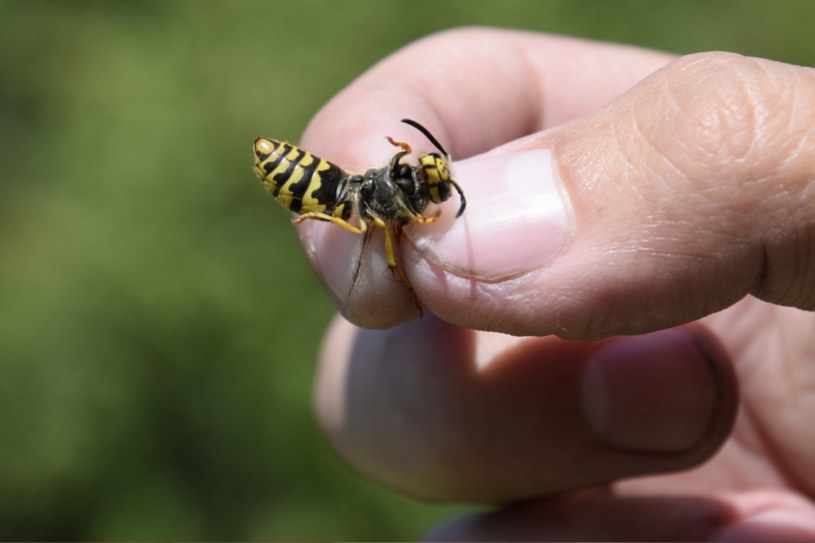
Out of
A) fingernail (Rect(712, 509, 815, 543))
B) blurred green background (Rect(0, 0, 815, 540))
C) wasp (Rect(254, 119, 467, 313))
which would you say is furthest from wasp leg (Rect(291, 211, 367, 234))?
blurred green background (Rect(0, 0, 815, 540))

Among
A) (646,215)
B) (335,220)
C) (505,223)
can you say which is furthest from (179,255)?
(646,215)

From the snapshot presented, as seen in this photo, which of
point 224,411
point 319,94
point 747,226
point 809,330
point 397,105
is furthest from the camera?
point 319,94

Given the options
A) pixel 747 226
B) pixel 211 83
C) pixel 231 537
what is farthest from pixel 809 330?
pixel 211 83

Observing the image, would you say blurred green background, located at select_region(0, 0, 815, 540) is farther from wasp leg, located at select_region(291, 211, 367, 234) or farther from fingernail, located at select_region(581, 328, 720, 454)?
wasp leg, located at select_region(291, 211, 367, 234)

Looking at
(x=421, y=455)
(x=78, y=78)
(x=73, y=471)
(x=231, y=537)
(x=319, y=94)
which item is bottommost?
(x=231, y=537)

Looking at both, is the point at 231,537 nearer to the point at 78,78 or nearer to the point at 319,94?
the point at 319,94

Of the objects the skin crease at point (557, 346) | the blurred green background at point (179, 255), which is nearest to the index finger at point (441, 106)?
the skin crease at point (557, 346)
